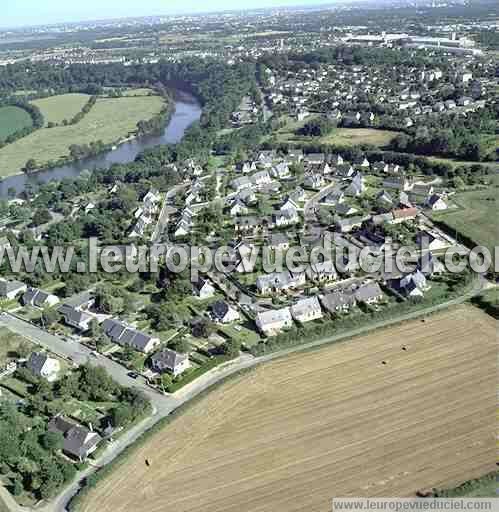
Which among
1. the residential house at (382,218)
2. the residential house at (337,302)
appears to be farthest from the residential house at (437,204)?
the residential house at (337,302)

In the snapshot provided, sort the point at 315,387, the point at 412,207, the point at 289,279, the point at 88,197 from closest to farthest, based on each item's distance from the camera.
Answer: the point at 315,387
the point at 289,279
the point at 412,207
the point at 88,197

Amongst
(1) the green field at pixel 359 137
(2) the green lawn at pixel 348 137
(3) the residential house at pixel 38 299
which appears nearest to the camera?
(3) the residential house at pixel 38 299

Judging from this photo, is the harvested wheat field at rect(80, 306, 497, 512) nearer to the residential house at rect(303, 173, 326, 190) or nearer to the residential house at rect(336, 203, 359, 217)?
the residential house at rect(336, 203, 359, 217)

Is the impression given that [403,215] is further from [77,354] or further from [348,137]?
[348,137]

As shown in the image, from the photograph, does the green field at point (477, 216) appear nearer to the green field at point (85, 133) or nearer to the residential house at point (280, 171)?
the residential house at point (280, 171)

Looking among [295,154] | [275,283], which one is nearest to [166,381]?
[275,283]

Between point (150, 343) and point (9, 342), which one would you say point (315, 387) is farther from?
point (9, 342)

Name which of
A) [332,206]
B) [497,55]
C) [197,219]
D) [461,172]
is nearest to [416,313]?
[332,206]
